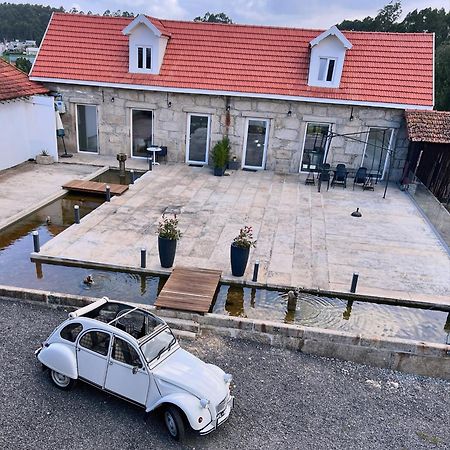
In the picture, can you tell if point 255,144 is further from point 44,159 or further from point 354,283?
point 354,283

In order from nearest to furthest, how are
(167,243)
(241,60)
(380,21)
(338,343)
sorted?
(338,343), (167,243), (241,60), (380,21)

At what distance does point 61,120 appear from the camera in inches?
746

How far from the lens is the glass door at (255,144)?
18078 mm

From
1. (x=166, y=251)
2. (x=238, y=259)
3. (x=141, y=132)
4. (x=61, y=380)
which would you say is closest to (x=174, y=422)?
(x=61, y=380)

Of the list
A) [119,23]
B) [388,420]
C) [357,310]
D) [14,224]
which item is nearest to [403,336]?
[357,310]

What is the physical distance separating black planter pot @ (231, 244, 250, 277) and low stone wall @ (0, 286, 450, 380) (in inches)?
69.3

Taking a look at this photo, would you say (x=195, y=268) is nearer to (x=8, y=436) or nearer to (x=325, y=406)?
(x=325, y=406)

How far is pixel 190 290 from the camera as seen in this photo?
8.64 m

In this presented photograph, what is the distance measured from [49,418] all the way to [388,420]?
4994 millimetres

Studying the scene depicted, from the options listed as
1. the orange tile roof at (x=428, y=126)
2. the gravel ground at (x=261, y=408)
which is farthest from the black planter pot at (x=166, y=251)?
the orange tile roof at (x=428, y=126)

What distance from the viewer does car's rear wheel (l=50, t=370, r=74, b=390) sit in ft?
20.3

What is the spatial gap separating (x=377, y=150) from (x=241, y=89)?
6452mm

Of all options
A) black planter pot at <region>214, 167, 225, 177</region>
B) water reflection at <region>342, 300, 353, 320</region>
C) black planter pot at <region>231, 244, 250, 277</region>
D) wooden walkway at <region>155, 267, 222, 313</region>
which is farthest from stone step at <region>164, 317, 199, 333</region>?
black planter pot at <region>214, 167, 225, 177</region>

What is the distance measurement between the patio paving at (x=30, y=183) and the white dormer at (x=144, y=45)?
199 inches
